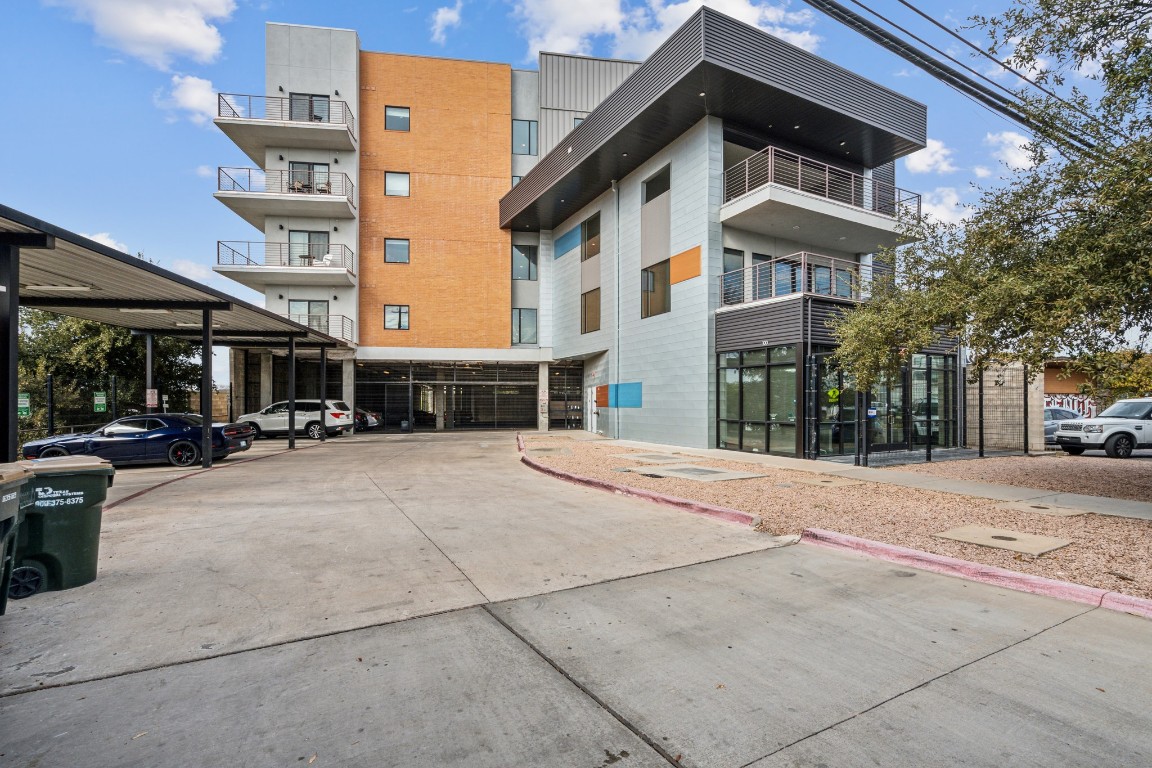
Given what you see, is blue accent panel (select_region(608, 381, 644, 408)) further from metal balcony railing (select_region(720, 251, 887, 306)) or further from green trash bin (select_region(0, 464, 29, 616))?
green trash bin (select_region(0, 464, 29, 616))

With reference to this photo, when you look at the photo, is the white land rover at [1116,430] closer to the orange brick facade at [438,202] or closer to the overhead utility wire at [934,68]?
the overhead utility wire at [934,68]

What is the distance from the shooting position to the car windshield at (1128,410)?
16344 millimetres

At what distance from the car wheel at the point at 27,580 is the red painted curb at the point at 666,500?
715 cm

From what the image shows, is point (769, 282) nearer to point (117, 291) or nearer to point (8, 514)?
point (117, 291)

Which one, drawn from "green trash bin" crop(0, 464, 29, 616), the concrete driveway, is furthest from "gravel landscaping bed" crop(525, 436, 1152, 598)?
"green trash bin" crop(0, 464, 29, 616)

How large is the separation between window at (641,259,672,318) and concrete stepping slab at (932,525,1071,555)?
1348 centimetres

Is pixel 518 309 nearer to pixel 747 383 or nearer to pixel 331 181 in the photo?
pixel 331 181

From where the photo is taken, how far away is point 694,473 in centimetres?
1208

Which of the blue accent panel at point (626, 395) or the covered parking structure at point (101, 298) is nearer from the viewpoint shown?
the covered parking structure at point (101, 298)

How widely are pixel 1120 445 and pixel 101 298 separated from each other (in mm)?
26681

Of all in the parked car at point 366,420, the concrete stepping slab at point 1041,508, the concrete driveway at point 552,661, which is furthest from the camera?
the parked car at point 366,420

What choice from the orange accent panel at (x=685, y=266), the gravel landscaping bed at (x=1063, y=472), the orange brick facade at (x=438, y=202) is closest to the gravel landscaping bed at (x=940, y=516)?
the gravel landscaping bed at (x=1063, y=472)

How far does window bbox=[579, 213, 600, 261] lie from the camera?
25408mm

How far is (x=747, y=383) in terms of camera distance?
55.8 ft
